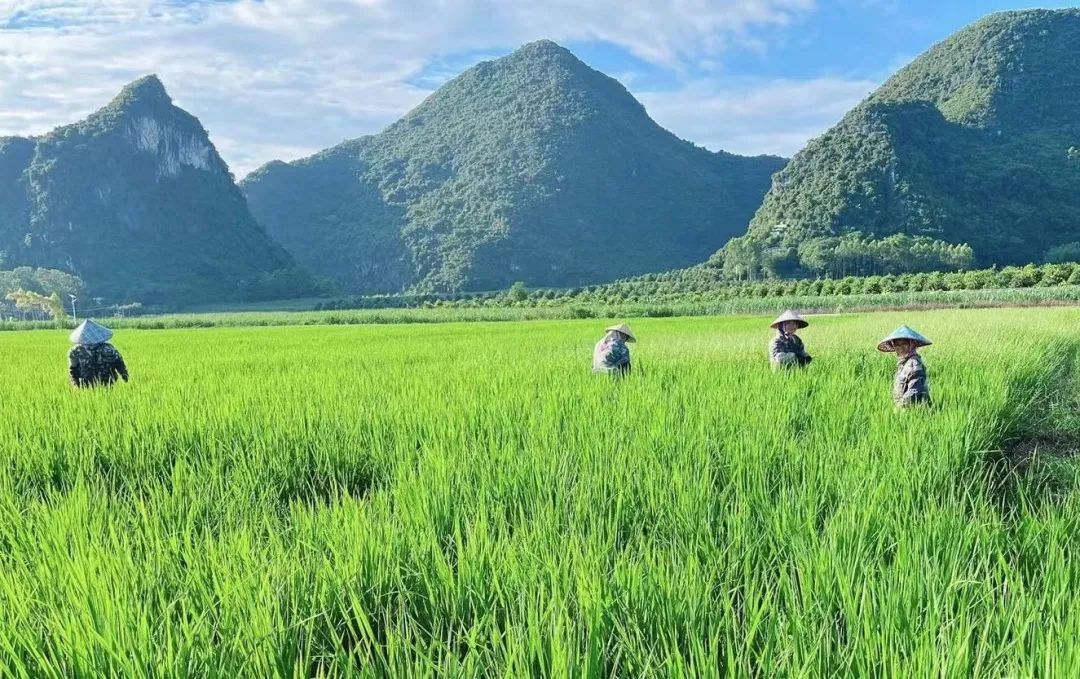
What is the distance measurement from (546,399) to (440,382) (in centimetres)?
158

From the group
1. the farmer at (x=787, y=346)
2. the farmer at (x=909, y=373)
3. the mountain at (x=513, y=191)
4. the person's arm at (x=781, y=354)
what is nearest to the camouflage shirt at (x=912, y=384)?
the farmer at (x=909, y=373)

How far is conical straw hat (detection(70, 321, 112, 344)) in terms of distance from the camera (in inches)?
222

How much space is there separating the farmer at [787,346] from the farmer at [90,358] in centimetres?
586

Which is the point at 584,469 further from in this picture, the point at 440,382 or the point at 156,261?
the point at 156,261

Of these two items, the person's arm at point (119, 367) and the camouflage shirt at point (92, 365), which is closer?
the camouflage shirt at point (92, 365)

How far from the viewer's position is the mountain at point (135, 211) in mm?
83812

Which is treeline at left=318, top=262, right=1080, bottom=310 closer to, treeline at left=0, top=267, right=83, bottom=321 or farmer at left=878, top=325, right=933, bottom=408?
treeline at left=0, top=267, right=83, bottom=321

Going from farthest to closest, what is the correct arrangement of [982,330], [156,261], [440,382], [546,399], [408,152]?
[408,152] → [156,261] → [982,330] → [440,382] → [546,399]

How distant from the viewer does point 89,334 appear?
5.75 metres

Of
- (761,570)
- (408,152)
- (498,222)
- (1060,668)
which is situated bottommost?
(761,570)

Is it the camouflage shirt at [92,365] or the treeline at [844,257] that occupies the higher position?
the treeline at [844,257]

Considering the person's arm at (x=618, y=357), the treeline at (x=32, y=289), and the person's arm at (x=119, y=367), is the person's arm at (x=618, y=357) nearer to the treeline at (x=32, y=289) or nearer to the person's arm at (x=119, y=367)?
the person's arm at (x=119, y=367)

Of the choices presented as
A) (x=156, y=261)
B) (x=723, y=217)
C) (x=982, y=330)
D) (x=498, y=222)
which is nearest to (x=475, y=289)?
(x=498, y=222)

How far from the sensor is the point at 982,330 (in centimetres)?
1089
